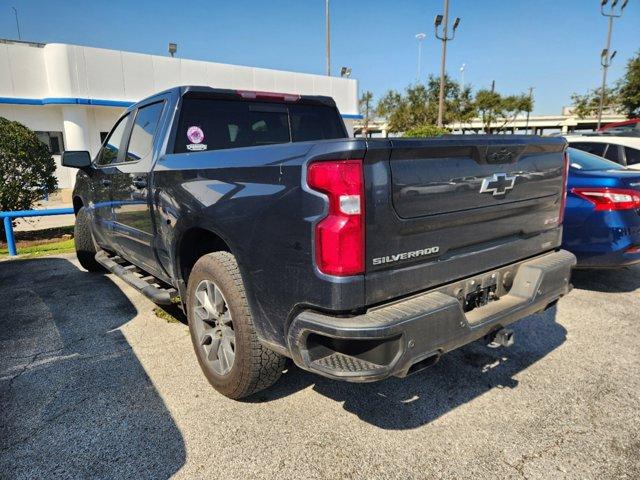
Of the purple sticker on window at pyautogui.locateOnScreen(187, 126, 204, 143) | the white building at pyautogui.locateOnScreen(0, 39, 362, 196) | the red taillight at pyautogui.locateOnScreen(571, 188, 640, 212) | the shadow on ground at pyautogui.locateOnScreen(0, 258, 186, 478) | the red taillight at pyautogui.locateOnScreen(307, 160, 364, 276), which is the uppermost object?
the white building at pyautogui.locateOnScreen(0, 39, 362, 196)

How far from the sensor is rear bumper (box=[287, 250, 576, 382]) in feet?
6.66

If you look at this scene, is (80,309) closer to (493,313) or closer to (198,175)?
(198,175)

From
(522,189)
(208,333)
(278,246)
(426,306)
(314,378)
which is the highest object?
(522,189)

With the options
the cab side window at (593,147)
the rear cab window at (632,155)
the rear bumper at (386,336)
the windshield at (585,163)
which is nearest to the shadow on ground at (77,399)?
the rear bumper at (386,336)

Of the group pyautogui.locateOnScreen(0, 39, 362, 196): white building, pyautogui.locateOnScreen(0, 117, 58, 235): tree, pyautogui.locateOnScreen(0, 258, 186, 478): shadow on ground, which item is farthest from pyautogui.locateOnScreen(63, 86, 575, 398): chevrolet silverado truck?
pyautogui.locateOnScreen(0, 39, 362, 196): white building

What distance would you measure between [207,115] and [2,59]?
18.3 meters

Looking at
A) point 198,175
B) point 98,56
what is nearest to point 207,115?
point 198,175

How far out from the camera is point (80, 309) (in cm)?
466

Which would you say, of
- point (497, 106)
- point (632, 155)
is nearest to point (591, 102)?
point (497, 106)

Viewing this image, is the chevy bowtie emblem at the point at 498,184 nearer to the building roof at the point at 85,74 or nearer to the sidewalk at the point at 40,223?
the sidewalk at the point at 40,223

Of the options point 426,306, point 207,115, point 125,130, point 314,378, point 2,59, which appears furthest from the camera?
point 2,59

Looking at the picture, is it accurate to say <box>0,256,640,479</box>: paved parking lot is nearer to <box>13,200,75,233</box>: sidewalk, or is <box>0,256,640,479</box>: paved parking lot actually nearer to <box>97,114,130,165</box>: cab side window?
<box>97,114,130,165</box>: cab side window

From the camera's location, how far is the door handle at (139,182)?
3568 mm

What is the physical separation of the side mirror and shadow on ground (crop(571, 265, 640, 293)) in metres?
5.49
